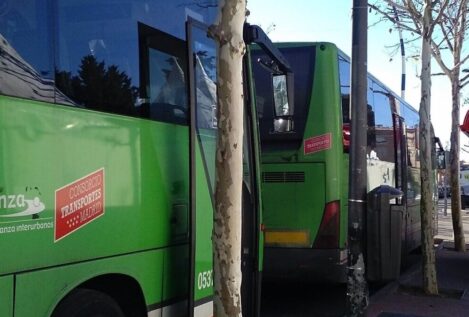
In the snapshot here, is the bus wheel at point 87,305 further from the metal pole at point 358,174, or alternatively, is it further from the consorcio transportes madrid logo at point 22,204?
the metal pole at point 358,174

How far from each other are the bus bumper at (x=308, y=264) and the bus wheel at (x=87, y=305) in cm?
337

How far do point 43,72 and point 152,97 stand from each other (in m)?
0.89

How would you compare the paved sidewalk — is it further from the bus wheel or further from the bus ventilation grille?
the bus wheel

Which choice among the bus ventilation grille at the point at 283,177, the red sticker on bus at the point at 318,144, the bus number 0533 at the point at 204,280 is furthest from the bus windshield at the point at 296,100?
the bus number 0533 at the point at 204,280

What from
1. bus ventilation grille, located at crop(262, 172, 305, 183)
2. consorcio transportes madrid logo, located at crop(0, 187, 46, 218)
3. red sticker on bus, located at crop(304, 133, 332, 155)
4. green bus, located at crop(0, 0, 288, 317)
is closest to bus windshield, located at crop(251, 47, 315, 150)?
red sticker on bus, located at crop(304, 133, 332, 155)

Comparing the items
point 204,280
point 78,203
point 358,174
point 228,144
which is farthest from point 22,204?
point 358,174

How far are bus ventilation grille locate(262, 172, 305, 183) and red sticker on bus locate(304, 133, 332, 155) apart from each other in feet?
0.99

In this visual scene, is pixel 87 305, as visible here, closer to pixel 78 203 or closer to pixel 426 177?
pixel 78 203

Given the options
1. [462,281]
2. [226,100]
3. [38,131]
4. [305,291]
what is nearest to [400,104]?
[462,281]

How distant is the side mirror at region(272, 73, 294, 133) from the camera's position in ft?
16.6

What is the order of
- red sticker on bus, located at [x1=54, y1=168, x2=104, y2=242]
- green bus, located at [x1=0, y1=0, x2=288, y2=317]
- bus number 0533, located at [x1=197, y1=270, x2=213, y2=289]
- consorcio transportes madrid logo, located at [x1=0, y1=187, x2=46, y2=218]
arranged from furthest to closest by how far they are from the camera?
bus number 0533, located at [x1=197, y1=270, x2=213, y2=289]
red sticker on bus, located at [x1=54, y1=168, x2=104, y2=242]
green bus, located at [x1=0, y1=0, x2=288, y2=317]
consorcio transportes madrid logo, located at [x1=0, y1=187, x2=46, y2=218]

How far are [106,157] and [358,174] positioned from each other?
10.2 feet

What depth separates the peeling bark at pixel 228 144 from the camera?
3.37m

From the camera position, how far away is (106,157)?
3441 millimetres
